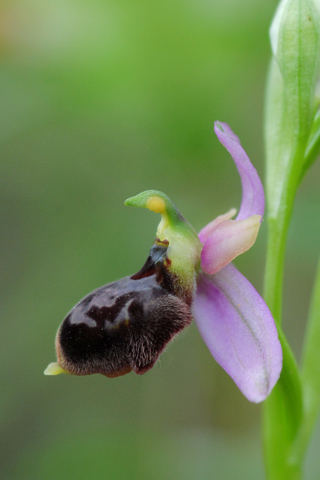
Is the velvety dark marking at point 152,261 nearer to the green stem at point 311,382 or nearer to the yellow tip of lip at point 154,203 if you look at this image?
the yellow tip of lip at point 154,203

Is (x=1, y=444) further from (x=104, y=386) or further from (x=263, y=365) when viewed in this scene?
(x=263, y=365)

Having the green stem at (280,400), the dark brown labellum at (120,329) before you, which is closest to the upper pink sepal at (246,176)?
the green stem at (280,400)

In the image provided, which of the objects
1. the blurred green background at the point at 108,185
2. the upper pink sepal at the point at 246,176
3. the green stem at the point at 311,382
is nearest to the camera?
the upper pink sepal at the point at 246,176

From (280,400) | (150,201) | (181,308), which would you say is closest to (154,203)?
(150,201)

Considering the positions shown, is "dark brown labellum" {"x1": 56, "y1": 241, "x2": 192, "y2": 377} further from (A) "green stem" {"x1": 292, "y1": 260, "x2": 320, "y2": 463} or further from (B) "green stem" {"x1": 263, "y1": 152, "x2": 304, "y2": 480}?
(A) "green stem" {"x1": 292, "y1": 260, "x2": 320, "y2": 463}

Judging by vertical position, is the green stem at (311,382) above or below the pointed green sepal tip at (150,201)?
below

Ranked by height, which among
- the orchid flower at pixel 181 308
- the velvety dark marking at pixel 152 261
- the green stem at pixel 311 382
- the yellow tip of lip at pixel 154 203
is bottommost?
the green stem at pixel 311 382

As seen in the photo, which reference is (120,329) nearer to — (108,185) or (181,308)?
(181,308)

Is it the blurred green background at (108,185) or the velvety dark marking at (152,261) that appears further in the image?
the blurred green background at (108,185)
